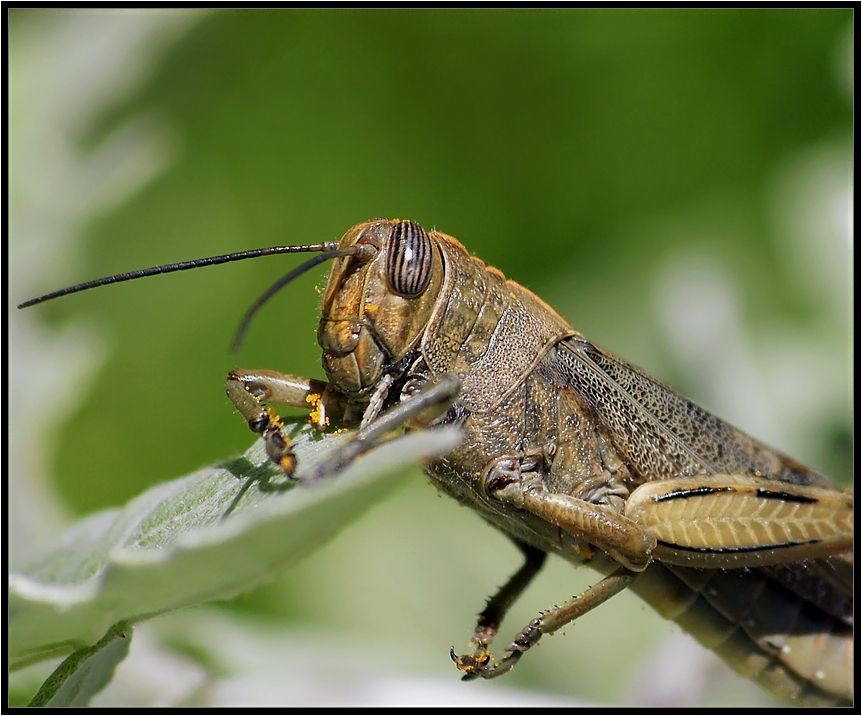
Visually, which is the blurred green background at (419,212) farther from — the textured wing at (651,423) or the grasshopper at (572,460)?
the textured wing at (651,423)

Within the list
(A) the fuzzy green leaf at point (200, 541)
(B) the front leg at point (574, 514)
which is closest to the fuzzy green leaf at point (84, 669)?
(A) the fuzzy green leaf at point (200, 541)

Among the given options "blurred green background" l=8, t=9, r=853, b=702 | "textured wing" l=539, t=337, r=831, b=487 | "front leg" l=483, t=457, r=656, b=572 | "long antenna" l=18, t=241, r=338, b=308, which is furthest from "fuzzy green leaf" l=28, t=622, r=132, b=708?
"blurred green background" l=8, t=9, r=853, b=702

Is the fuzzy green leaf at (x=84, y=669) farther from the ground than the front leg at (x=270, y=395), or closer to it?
closer to it

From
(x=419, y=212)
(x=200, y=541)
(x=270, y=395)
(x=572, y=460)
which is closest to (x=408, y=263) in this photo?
(x=270, y=395)

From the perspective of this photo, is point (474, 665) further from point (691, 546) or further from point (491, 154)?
point (491, 154)

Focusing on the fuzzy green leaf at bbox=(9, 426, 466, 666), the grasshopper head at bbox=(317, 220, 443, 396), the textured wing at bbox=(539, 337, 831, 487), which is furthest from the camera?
the textured wing at bbox=(539, 337, 831, 487)

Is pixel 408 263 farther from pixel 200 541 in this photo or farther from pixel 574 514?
pixel 200 541

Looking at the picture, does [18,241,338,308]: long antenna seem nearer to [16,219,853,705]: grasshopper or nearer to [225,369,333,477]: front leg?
[16,219,853,705]: grasshopper
